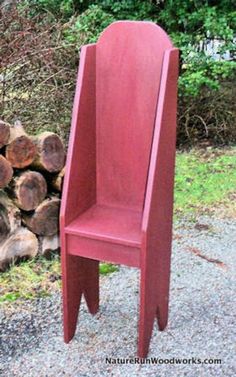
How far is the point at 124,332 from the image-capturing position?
101 inches

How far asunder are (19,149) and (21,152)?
0.02m

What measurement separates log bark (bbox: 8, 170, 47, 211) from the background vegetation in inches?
42.6

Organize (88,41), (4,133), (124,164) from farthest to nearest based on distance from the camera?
(88,41) → (4,133) → (124,164)

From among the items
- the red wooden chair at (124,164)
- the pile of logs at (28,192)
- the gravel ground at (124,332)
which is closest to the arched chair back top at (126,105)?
the red wooden chair at (124,164)

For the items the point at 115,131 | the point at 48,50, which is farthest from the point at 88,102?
the point at 48,50

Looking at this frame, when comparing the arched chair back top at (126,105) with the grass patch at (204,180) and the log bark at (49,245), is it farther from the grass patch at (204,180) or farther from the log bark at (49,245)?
the grass patch at (204,180)

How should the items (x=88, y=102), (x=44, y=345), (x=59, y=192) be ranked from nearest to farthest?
(x=88, y=102), (x=44, y=345), (x=59, y=192)

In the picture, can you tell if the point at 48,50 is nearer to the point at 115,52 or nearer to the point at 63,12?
the point at 63,12

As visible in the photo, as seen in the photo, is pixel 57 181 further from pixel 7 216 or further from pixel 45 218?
pixel 7 216

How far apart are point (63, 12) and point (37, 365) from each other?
13.4 feet

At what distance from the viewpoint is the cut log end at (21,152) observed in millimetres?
3018

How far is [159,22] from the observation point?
5.42 metres

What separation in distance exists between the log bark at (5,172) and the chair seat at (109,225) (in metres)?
0.73

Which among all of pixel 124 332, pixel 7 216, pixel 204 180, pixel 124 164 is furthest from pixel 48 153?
pixel 204 180
